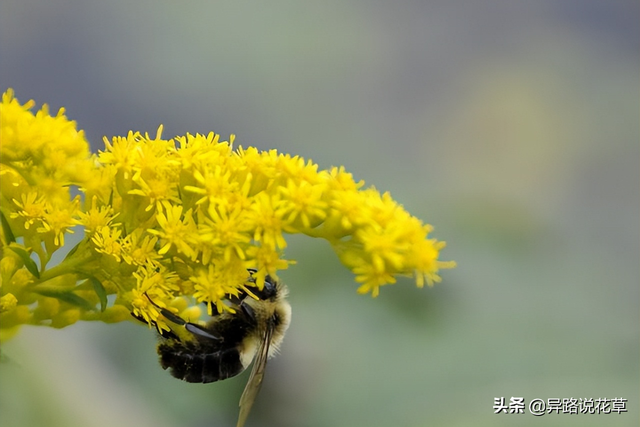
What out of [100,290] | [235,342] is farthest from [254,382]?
[100,290]

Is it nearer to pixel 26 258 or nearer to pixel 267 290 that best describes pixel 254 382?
pixel 267 290

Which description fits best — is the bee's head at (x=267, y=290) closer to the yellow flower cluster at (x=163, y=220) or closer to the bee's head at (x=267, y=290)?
the bee's head at (x=267, y=290)

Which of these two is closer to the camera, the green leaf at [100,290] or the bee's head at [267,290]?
the green leaf at [100,290]

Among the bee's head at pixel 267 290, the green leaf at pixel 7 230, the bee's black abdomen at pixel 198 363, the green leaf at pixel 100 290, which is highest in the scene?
the bee's head at pixel 267 290

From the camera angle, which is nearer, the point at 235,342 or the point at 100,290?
the point at 100,290

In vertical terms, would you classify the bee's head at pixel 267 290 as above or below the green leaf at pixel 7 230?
above

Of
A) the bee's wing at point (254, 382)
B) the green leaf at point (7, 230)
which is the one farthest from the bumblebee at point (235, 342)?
the green leaf at point (7, 230)

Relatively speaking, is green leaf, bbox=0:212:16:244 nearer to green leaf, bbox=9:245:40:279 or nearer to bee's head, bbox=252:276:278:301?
green leaf, bbox=9:245:40:279
